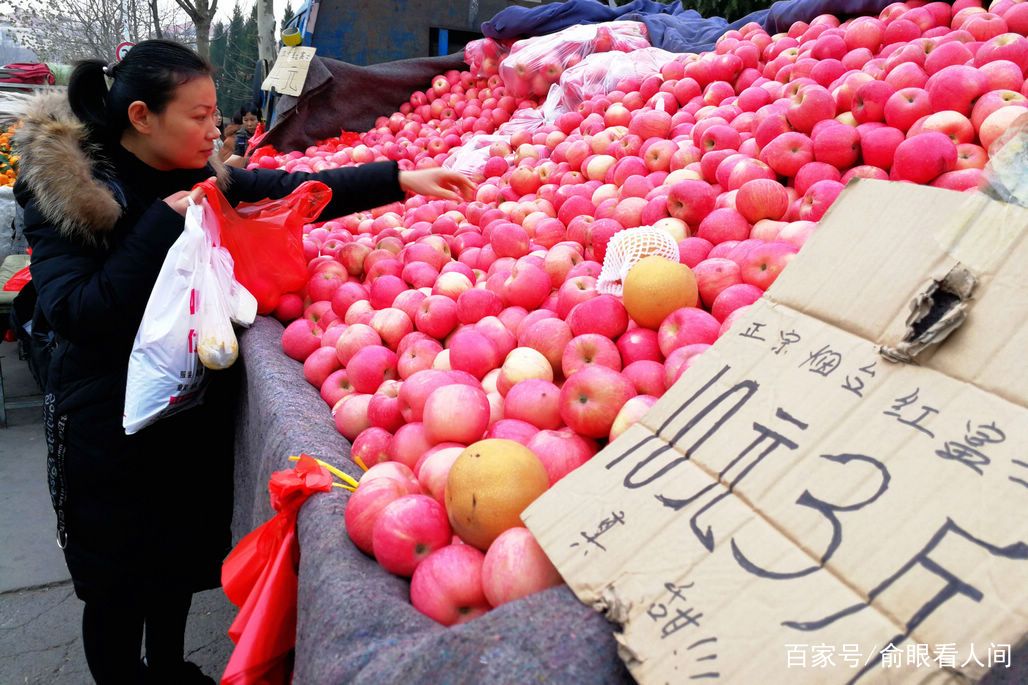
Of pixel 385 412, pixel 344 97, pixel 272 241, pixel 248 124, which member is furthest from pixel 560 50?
pixel 248 124

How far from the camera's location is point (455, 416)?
1.78 metres

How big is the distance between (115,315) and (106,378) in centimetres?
28

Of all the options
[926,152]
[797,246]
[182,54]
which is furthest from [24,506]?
[926,152]

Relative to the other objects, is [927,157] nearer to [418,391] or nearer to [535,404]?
[535,404]

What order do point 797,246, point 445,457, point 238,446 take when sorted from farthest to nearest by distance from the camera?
point 238,446
point 797,246
point 445,457

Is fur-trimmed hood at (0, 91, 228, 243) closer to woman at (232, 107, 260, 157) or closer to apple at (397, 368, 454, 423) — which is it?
apple at (397, 368, 454, 423)

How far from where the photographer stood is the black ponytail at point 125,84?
2.09 metres

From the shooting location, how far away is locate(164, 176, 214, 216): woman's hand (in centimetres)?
215

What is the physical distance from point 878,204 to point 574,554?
0.87 meters

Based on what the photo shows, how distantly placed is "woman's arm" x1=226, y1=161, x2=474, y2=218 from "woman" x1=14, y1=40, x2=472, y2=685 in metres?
0.53

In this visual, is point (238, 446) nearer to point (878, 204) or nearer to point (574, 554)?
point (574, 554)

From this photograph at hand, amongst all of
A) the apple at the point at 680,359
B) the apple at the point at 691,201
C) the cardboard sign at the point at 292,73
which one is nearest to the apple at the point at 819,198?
the apple at the point at 691,201

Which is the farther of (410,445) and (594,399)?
(410,445)

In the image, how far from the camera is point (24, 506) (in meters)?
4.00
